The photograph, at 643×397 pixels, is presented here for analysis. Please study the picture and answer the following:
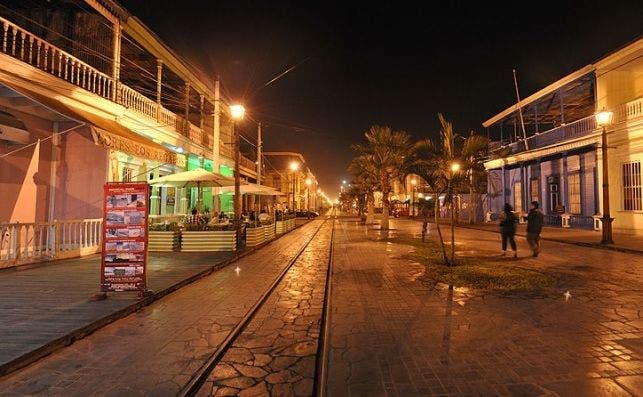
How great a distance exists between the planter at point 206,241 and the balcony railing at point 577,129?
19.8 metres

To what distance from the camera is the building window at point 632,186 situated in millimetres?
20500

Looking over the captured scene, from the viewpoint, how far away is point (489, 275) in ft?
32.3

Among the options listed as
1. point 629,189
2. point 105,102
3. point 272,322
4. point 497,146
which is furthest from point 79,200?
point 497,146

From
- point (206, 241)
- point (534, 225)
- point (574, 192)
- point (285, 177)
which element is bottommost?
point (206, 241)

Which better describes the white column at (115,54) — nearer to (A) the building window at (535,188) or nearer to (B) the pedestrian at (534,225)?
(B) the pedestrian at (534,225)

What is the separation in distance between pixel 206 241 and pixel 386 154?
574 inches

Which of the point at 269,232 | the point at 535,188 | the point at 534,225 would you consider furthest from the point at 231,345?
the point at 535,188

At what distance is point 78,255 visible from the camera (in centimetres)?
1267

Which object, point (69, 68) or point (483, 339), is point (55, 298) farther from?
point (69, 68)

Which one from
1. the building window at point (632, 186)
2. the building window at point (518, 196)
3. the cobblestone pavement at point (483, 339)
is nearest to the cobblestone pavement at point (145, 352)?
the cobblestone pavement at point (483, 339)

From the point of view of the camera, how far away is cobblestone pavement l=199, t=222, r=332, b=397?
4027 millimetres

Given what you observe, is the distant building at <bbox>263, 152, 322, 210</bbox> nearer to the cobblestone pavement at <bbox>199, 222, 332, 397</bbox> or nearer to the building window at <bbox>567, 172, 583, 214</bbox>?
the building window at <bbox>567, 172, 583, 214</bbox>

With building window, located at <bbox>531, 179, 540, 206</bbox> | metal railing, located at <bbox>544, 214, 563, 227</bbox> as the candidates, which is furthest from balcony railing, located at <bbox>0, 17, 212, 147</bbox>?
building window, located at <bbox>531, 179, 540, 206</bbox>

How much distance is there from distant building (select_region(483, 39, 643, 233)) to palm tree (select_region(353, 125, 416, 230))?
978cm
